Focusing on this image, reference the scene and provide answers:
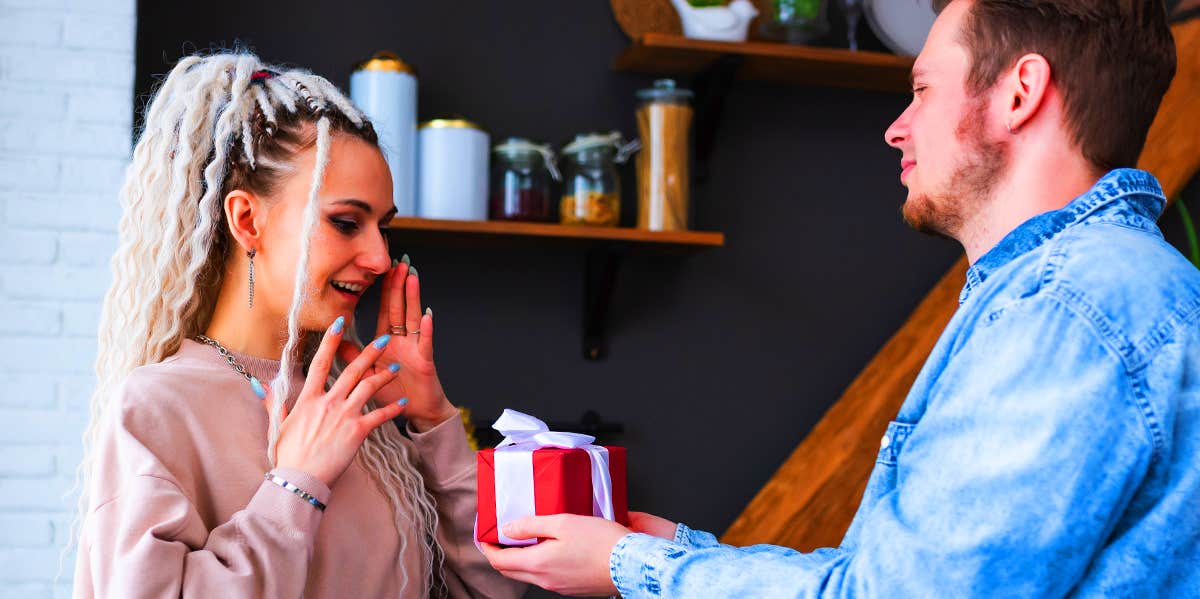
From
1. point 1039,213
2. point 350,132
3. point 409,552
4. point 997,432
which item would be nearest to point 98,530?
point 409,552

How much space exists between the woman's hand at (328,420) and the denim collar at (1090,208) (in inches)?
30.2

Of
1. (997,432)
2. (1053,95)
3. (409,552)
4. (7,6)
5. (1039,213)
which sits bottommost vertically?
(409,552)

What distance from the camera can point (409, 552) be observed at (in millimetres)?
1468

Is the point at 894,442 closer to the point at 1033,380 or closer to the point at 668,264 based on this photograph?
the point at 1033,380

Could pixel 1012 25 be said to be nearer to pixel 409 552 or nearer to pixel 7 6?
pixel 409 552

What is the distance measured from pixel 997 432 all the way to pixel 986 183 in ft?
1.18

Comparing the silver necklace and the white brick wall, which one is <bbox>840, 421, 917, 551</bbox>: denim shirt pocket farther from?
the white brick wall

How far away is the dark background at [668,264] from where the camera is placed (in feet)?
8.63

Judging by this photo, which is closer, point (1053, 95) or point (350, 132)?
point (1053, 95)

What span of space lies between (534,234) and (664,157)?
37 cm

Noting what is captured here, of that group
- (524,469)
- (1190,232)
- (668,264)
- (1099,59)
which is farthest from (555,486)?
(1190,232)

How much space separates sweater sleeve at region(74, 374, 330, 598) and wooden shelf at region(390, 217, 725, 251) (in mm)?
1118

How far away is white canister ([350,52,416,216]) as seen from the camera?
2354 millimetres

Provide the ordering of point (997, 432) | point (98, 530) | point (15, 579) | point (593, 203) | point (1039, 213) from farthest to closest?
point (593, 203), point (15, 579), point (98, 530), point (1039, 213), point (997, 432)
